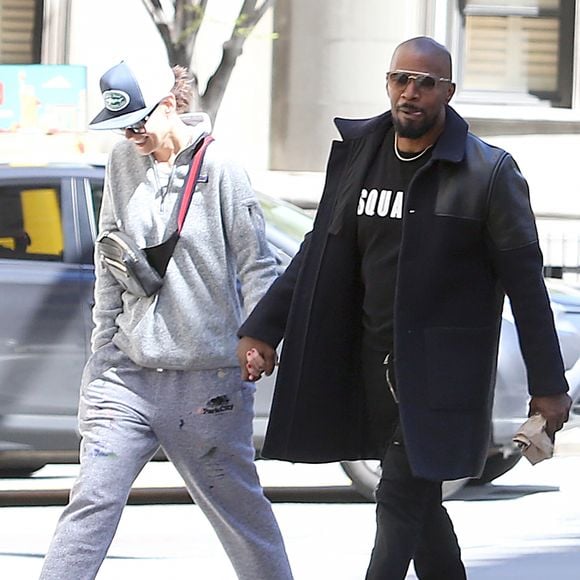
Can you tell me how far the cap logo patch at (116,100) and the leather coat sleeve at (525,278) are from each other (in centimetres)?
106

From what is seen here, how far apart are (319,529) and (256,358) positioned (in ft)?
9.29

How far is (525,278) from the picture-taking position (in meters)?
4.32

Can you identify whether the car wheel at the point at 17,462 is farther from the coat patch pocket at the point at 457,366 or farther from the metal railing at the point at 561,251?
the metal railing at the point at 561,251

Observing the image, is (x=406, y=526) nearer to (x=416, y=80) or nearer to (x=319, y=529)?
(x=416, y=80)

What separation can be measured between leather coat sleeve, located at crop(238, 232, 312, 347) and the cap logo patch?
0.64 m

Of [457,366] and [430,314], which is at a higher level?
[430,314]

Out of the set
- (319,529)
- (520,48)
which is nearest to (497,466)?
(319,529)

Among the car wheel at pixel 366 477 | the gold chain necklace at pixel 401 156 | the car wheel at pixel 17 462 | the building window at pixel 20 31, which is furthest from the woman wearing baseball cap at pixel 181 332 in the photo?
the building window at pixel 20 31

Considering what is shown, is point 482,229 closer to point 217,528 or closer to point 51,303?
A: point 217,528

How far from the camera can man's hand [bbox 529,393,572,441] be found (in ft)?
14.2

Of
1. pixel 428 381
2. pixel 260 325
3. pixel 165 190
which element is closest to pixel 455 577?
pixel 428 381

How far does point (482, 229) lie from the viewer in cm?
436

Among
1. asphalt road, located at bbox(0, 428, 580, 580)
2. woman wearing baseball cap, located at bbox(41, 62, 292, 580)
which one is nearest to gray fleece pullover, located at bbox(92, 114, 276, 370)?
woman wearing baseball cap, located at bbox(41, 62, 292, 580)

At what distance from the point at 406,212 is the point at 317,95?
10.4m
